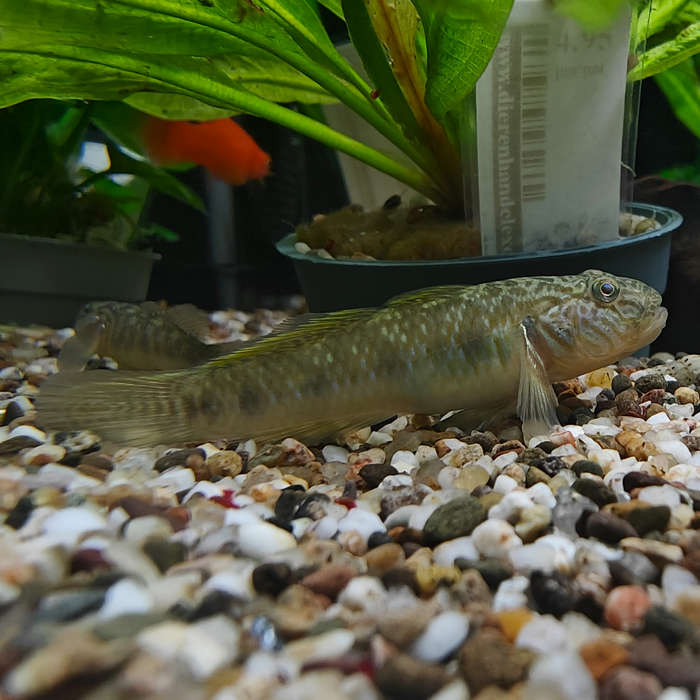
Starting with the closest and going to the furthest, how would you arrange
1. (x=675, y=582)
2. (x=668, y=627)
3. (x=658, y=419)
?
(x=668, y=627), (x=675, y=582), (x=658, y=419)

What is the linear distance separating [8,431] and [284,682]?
5.81ft

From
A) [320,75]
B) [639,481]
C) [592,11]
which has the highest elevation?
[592,11]

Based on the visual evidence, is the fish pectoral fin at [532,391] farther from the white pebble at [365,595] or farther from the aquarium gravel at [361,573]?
the white pebble at [365,595]

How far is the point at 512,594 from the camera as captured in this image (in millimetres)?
1086

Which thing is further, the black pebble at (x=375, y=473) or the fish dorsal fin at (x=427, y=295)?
the fish dorsal fin at (x=427, y=295)

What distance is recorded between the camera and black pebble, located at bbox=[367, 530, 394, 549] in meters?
1.31

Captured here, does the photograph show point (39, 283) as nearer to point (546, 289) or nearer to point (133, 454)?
point (133, 454)

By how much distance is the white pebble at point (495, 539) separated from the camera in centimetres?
122

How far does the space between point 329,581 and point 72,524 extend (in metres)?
0.58

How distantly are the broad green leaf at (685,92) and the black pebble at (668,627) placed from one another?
11.3 ft

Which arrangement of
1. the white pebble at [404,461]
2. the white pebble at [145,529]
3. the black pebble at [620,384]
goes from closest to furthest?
the white pebble at [145,529] → the white pebble at [404,461] → the black pebble at [620,384]

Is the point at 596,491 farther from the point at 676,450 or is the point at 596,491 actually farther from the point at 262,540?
the point at 262,540

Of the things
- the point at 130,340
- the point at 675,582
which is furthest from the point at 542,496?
the point at 130,340

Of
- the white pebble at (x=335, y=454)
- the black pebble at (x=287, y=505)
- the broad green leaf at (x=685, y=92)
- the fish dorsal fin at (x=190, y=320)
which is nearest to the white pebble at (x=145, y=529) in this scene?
the black pebble at (x=287, y=505)
